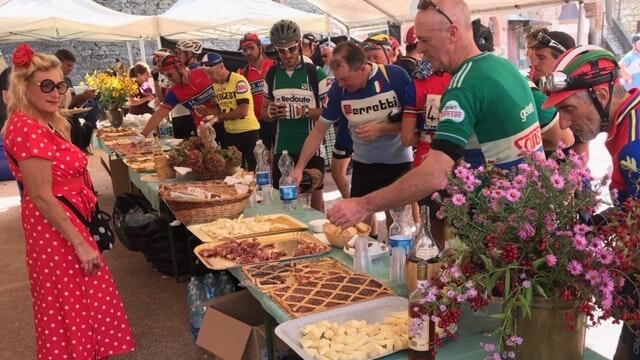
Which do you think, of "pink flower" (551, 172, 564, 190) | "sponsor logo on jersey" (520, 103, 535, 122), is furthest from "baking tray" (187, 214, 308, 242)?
"pink flower" (551, 172, 564, 190)

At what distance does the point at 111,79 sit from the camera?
6.71 metres

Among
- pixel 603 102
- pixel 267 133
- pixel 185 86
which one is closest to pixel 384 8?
pixel 267 133

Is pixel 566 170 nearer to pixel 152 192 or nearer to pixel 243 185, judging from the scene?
pixel 243 185

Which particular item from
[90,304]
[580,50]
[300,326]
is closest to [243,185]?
[90,304]

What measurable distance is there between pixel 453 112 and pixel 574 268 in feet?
2.55

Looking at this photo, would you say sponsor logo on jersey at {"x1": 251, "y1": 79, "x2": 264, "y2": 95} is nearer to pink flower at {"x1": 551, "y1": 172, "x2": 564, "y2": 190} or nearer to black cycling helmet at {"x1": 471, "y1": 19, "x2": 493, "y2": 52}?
black cycling helmet at {"x1": 471, "y1": 19, "x2": 493, "y2": 52}

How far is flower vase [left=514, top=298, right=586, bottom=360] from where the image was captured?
111 centimetres

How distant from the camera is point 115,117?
699cm

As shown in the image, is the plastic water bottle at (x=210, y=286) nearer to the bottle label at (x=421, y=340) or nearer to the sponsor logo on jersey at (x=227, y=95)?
the sponsor logo on jersey at (x=227, y=95)

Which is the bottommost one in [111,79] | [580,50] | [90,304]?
[90,304]

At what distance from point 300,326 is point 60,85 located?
1.53 metres

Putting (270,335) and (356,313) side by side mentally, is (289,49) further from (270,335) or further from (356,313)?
(356,313)

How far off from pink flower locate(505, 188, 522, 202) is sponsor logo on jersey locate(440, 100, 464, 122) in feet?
2.13

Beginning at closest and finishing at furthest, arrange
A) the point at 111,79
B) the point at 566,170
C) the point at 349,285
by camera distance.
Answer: the point at 566,170 < the point at 349,285 < the point at 111,79
